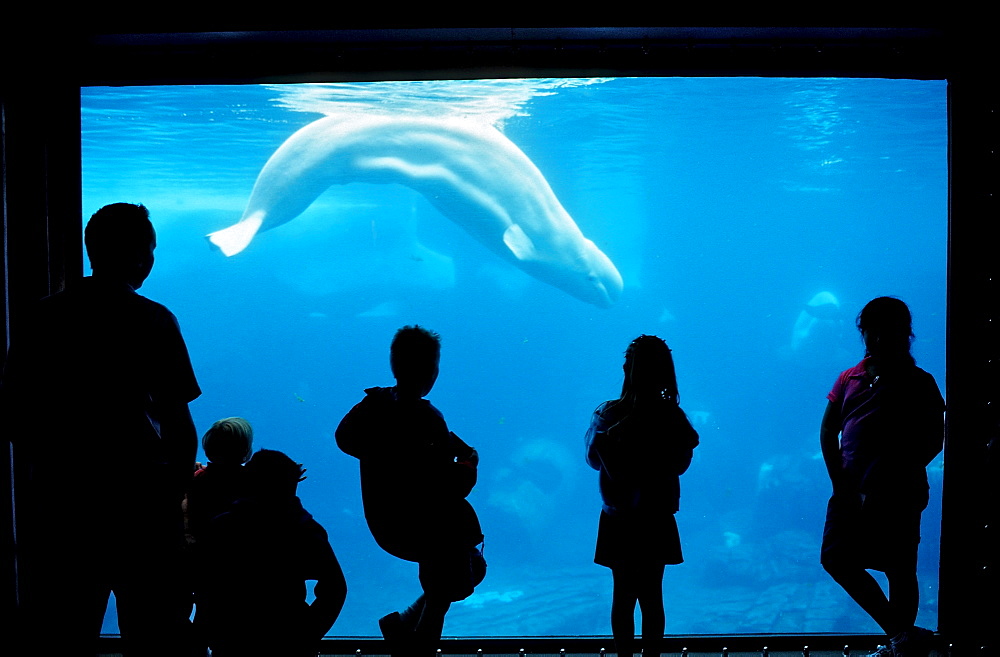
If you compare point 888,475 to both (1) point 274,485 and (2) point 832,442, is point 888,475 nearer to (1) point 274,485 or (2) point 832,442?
(2) point 832,442

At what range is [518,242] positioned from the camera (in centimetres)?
860

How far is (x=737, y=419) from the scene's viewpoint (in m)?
49.0

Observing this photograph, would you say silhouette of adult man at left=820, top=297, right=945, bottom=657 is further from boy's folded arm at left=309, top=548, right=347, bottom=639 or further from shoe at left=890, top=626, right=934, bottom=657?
boy's folded arm at left=309, top=548, right=347, bottom=639

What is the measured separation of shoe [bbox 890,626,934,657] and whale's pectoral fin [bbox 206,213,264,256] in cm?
464

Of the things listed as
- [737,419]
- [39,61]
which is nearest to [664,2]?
[39,61]

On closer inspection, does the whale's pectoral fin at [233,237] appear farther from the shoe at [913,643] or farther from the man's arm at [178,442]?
the shoe at [913,643]

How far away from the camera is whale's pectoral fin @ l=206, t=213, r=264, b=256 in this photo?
562 cm

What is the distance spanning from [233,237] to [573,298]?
35.2 m

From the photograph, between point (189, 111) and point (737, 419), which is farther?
point (737, 419)

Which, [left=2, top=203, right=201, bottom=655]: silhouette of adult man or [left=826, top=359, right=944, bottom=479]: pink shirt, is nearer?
[left=2, top=203, right=201, bottom=655]: silhouette of adult man

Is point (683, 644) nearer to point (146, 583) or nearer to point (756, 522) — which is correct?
point (146, 583)

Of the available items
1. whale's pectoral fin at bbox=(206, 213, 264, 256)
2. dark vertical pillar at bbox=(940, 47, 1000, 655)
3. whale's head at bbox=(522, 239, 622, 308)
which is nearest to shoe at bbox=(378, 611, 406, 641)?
dark vertical pillar at bbox=(940, 47, 1000, 655)

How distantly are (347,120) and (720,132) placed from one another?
17.0 m

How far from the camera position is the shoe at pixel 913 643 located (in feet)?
8.85
